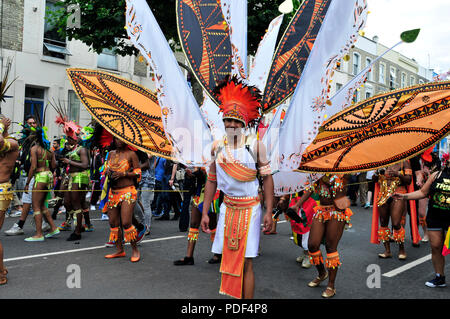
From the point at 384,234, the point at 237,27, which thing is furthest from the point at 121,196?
the point at 384,234

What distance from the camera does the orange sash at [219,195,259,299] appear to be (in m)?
3.50

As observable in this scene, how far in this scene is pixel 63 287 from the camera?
4262mm

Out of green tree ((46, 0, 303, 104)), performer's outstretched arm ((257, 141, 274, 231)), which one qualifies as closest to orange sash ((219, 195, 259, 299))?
performer's outstretched arm ((257, 141, 274, 231))

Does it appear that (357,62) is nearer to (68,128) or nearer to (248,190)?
(68,128)

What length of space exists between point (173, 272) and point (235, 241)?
184 cm

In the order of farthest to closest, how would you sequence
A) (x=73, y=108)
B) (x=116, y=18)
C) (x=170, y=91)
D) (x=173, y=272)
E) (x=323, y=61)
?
1. (x=73, y=108)
2. (x=116, y=18)
3. (x=173, y=272)
4. (x=170, y=91)
5. (x=323, y=61)

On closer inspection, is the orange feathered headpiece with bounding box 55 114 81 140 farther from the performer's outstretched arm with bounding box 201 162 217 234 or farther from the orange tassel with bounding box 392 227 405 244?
the orange tassel with bounding box 392 227 405 244

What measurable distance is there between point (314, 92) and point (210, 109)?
1.58 meters

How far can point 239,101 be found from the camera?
3488 millimetres
